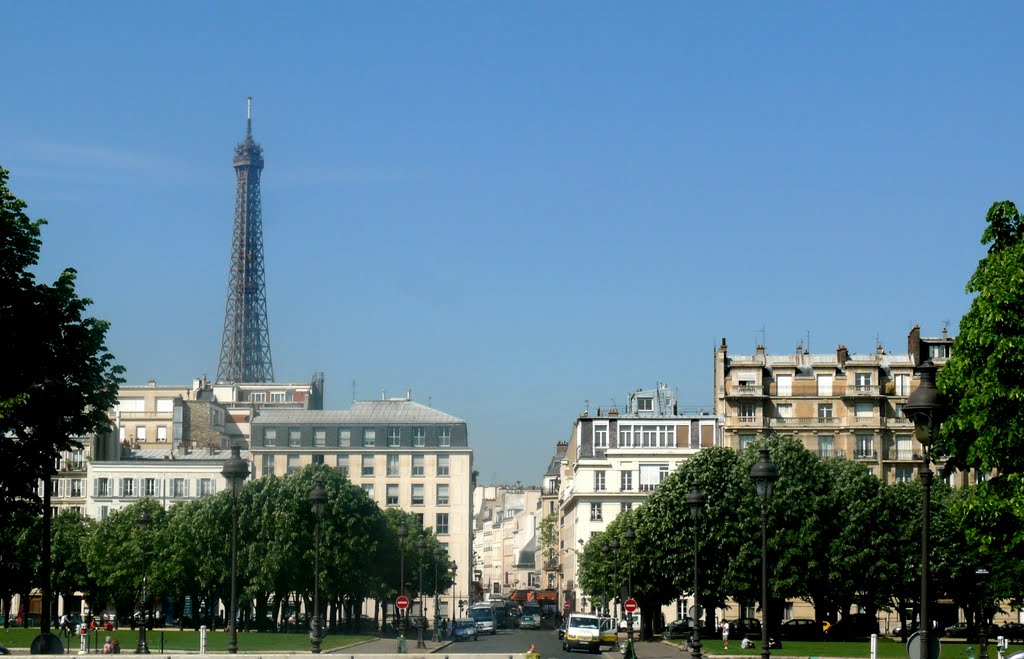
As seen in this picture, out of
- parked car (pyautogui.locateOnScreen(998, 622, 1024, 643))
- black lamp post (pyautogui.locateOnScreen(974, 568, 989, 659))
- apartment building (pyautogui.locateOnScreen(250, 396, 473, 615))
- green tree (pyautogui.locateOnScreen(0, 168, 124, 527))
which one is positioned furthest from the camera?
apartment building (pyautogui.locateOnScreen(250, 396, 473, 615))

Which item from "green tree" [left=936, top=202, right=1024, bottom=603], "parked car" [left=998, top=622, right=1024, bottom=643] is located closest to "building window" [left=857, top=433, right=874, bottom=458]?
"parked car" [left=998, top=622, right=1024, bottom=643]

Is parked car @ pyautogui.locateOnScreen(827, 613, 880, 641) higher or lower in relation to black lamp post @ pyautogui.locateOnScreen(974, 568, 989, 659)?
lower

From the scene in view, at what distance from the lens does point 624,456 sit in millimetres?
131625

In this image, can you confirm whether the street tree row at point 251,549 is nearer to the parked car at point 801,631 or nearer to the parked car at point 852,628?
the parked car at point 801,631

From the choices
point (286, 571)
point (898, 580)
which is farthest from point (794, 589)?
point (286, 571)

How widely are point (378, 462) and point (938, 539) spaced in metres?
83.6

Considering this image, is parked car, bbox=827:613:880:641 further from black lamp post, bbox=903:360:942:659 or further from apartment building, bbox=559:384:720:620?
black lamp post, bbox=903:360:942:659

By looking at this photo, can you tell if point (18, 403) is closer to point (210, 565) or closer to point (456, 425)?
point (210, 565)

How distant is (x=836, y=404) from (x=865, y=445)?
381 centimetres

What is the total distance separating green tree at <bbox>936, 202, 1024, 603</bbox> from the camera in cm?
4400

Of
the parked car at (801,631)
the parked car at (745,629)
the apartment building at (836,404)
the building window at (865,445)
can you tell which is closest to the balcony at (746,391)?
the apartment building at (836,404)

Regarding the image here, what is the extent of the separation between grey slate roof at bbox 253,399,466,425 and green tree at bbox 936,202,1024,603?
114335mm

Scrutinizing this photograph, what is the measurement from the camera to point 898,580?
8256 cm

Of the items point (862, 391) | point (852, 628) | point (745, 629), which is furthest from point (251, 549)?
point (862, 391)
